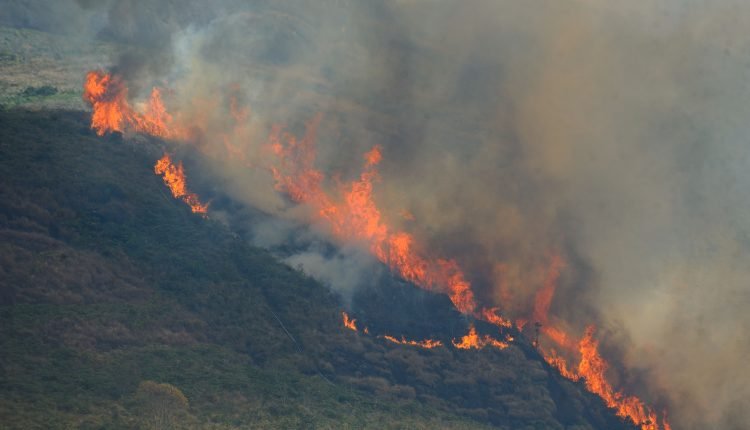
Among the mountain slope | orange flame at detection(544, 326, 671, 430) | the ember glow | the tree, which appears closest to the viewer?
the tree

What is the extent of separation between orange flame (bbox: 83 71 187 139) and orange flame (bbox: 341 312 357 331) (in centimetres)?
2556

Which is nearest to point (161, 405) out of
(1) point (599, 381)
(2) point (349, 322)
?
(2) point (349, 322)

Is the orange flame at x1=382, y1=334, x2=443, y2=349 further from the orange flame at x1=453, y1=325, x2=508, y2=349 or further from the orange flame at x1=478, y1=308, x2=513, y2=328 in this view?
the orange flame at x1=478, y1=308, x2=513, y2=328

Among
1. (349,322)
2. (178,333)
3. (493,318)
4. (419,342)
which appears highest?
(493,318)

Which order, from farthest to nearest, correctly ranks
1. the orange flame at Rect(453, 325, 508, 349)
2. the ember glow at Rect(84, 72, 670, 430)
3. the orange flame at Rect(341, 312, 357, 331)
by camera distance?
the orange flame at Rect(453, 325, 508, 349), the orange flame at Rect(341, 312, 357, 331), the ember glow at Rect(84, 72, 670, 430)

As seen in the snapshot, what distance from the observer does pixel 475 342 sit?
61750 millimetres

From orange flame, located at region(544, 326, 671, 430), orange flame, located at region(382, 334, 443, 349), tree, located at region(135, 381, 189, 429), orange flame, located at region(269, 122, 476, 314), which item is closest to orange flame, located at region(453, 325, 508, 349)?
orange flame, located at region(382, 334, 443, 349)

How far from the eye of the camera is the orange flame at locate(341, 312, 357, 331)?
60.8 meters

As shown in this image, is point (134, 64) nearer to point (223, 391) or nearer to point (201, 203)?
point (201, 203)

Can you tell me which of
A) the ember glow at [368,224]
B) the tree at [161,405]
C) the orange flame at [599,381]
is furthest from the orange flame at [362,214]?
the tree at [161,405]

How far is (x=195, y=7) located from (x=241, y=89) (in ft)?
133

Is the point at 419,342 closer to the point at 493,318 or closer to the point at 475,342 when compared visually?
the point at 475,342

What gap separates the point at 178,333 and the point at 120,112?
28.3 m

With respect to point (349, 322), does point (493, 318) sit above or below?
above
